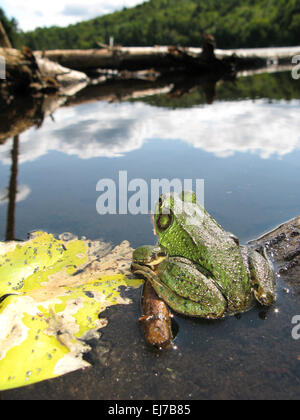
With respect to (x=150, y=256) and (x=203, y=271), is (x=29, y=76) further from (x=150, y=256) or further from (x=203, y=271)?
(x=203, y=271)

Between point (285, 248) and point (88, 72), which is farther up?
point (88, 72)

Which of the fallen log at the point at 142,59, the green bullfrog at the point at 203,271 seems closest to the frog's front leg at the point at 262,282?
the green bullfrog at the point at 203,271

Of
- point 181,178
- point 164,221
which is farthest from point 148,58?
point 164,221

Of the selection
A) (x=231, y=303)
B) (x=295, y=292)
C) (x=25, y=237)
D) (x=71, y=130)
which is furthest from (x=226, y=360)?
(x=71, y=130)

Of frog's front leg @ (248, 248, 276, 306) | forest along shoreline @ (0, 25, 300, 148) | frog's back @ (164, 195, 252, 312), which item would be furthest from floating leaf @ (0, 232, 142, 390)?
forest along shoreline @ (0, 25, 300, 148)
